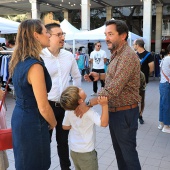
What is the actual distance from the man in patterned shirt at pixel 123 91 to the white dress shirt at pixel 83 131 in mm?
149

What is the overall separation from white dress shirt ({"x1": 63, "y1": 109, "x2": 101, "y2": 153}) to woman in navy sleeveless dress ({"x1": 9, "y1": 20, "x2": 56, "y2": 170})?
494 mm

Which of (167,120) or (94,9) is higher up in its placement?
(94,9)

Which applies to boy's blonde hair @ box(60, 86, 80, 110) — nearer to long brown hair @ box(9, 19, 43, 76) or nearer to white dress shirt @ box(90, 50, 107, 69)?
long brown hair @ box(9, 19, 43, 76)

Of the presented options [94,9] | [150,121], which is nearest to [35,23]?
[150,121]

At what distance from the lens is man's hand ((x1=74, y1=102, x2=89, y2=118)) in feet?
8.18

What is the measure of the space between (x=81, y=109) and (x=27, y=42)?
82cm

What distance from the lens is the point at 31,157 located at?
6.89 feet

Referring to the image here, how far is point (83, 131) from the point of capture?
2.63m

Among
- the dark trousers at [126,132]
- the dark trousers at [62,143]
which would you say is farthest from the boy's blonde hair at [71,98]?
the dark trousers at [62,143]

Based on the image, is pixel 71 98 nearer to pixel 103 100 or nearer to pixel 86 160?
pixel 103 100

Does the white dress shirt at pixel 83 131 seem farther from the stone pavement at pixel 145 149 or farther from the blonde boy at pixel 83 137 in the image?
the stone pavement at pixel 145 149

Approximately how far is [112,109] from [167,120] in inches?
115

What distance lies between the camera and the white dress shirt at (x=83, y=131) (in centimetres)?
261

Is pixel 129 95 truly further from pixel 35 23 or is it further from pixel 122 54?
pixel 35 23
